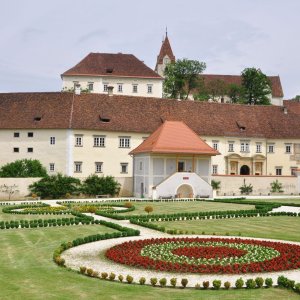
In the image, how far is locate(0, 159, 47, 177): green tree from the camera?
5316 cm

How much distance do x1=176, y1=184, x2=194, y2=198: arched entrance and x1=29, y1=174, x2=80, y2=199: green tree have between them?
1050 centimetres

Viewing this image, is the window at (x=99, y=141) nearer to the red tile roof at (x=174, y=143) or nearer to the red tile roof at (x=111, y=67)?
the red tile roof at (x=174, y=143)

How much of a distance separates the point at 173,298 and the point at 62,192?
40.6m

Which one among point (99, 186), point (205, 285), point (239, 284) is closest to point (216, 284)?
point (205, 285)

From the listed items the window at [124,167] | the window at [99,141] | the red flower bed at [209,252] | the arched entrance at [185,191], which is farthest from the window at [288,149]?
the red flower bed at [209,252]

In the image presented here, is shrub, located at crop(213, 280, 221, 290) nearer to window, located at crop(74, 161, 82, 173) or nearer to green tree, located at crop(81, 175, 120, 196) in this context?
green tree, located at crop(81, 175, 120, 196)

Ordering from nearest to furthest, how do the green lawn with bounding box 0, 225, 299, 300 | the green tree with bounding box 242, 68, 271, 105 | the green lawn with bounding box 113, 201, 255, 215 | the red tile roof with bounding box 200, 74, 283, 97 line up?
1. the green lawn with bounding box 0, 225, 299, 300
2. the green lawn with bounding box 113, 201, 255, 215
3. the green tree with bounding box 242, 68, 271, 105
4. the red tile roof with bounding box 200, 74, 283, 97

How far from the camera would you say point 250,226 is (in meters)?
25.4

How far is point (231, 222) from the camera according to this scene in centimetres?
2742

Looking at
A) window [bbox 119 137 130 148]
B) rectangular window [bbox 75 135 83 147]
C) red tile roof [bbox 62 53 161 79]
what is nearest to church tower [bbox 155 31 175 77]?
red tile roof [bbox 62 53 161 79]

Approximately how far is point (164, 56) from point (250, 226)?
8923 cm

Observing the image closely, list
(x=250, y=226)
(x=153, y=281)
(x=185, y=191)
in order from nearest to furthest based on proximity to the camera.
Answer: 1. (x=153, y=281)
2. (x=250, y=226)
3. (x=185, y=191)

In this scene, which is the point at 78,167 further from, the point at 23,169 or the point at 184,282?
the point at 184,282

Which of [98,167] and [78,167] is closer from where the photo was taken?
[78,167]
